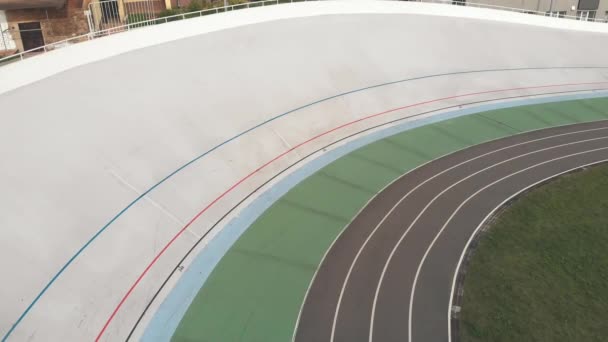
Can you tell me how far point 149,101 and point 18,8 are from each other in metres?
8.12

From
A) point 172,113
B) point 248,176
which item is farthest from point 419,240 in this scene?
point 172,113

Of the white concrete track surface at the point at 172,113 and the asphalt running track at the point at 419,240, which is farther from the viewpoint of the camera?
the white concrete track surface at the point at 172,113

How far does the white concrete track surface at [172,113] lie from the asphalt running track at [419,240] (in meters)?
5.00

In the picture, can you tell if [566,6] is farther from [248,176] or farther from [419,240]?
[248,176]

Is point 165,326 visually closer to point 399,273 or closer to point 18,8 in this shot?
point 399,273

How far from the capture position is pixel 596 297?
48.8ft

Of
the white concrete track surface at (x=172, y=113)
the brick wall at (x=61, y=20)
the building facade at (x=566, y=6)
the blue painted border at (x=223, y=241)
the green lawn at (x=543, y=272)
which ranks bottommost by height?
the green lawn at (x=543, y=272)

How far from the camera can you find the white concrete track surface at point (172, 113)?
44.6 ft

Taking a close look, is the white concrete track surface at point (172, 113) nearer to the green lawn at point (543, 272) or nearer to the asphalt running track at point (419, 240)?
the asphalt running track at point (419, 240)

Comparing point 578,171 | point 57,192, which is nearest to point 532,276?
point 578,171

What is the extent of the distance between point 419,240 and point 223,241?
7349mm

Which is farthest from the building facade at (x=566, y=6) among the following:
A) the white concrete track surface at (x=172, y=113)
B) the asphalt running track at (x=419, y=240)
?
the asphalt running track at (x=419, y=240)

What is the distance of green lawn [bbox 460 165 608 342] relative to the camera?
44.5ft

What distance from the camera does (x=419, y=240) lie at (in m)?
17.0
